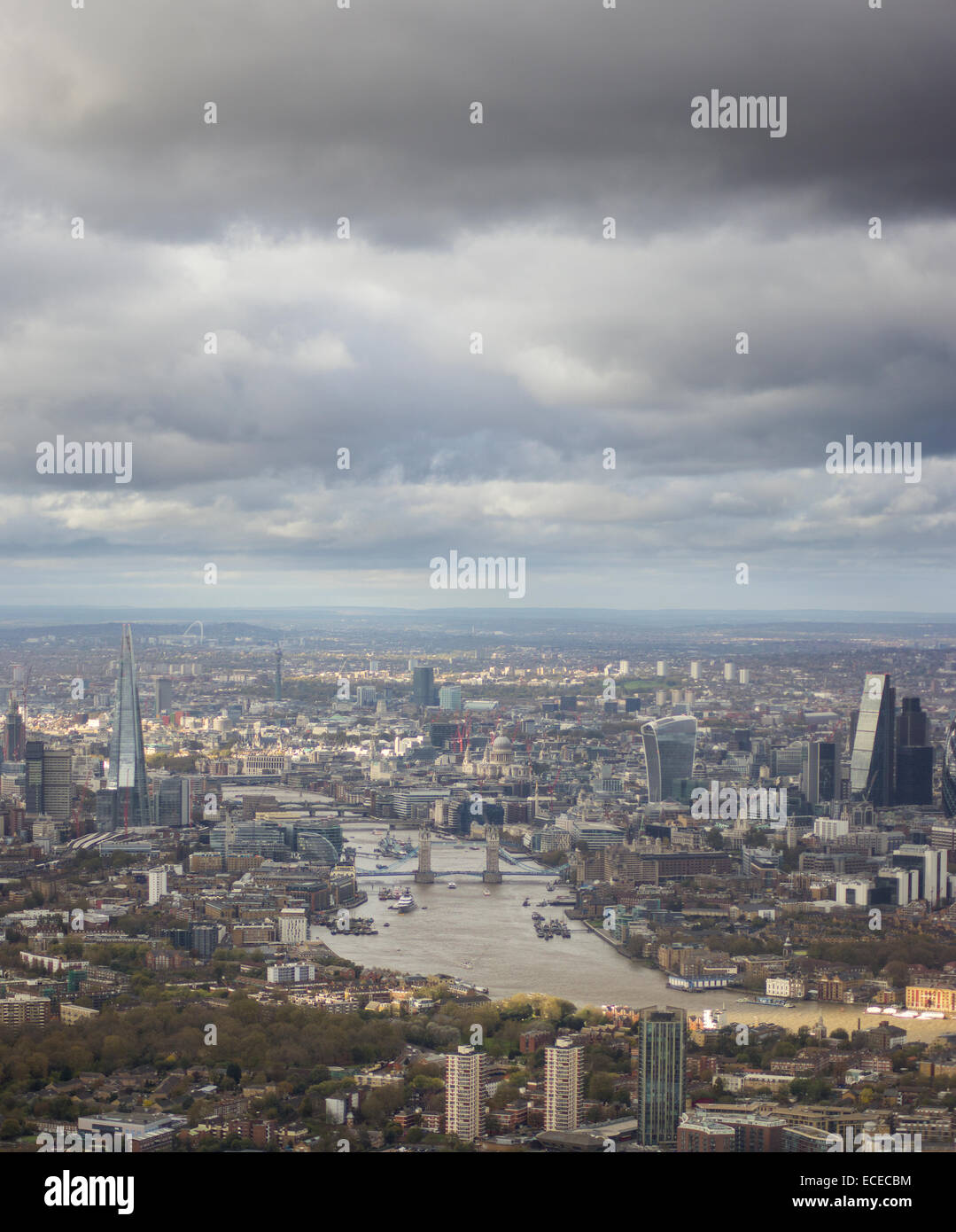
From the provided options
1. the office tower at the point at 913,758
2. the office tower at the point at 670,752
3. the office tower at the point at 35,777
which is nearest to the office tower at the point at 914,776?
the office tower at the point at 913,758

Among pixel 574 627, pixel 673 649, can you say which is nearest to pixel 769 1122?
pixel 673 649

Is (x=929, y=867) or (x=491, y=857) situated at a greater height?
(x=929, y=867)

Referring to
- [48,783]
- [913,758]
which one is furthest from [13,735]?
[913,758]

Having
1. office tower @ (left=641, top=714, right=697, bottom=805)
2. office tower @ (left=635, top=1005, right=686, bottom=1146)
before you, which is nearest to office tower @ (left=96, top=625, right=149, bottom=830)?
office tower @ (left=641, top=714, right=697, bottom=805)

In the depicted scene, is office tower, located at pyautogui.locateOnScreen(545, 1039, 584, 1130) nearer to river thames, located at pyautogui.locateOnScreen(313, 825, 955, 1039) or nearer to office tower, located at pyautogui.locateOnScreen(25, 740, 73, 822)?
river thames, located at pyautogui.locateOnScreen(313, 825, 955, 1039)

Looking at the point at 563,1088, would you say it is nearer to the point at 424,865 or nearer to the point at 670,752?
the point at 424,865
